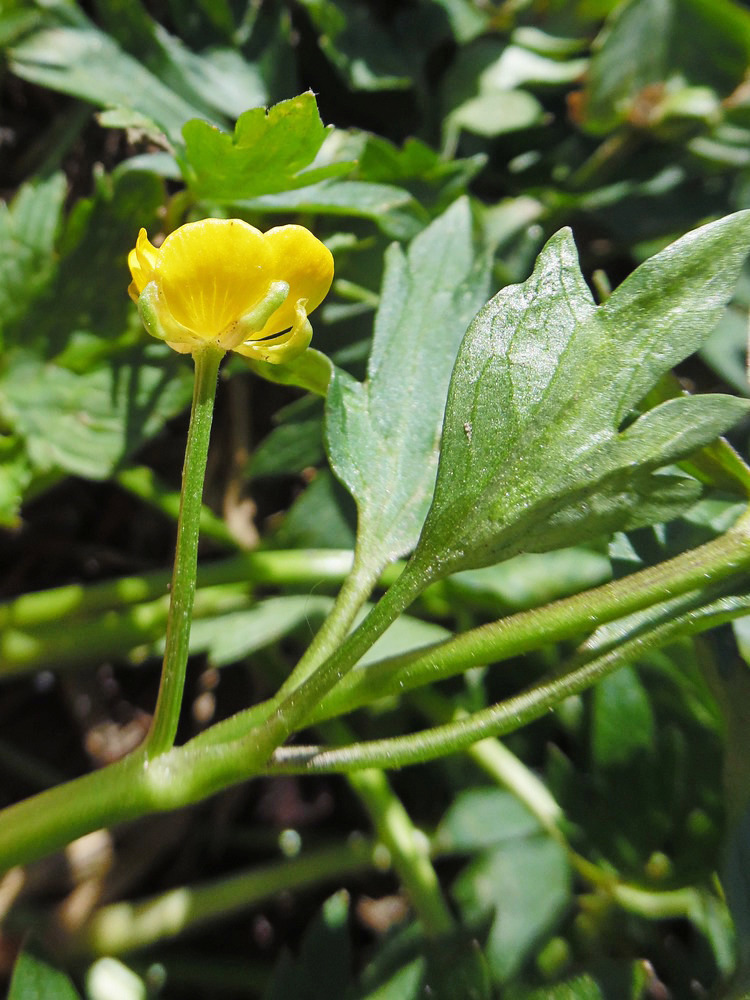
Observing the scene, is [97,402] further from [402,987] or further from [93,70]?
[402,987]

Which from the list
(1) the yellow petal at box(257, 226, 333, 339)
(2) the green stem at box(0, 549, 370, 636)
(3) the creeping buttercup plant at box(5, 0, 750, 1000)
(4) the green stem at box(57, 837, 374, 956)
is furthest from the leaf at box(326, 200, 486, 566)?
(4) the green stem at box(57, 837, 374, 956)

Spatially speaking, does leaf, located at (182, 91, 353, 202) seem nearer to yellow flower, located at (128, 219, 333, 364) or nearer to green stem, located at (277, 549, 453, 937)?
yellow flower, located at (128, 219, 333, 364)

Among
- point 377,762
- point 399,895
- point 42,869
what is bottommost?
point 399,895

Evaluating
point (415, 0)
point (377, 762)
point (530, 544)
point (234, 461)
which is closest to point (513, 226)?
point (415, 0)

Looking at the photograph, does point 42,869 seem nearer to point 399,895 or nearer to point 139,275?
point 399,895

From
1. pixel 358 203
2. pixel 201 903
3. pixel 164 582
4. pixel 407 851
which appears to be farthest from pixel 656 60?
pixel 201 903

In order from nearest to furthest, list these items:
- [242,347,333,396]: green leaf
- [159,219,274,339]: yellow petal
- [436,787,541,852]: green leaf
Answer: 1. [159,219,274,339]: yellow petal
2. [242,347,333,396]: green leaf
3. [436,787,541,852]: green leaf

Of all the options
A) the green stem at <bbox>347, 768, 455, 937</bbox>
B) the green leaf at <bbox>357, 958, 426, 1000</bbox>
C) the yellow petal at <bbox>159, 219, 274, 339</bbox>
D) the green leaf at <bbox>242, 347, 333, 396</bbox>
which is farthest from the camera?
the green stem at <bbox>347, 768, 455, 937</bbox>

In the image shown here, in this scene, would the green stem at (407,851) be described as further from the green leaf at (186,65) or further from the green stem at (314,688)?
the green leaf at (186,65)
